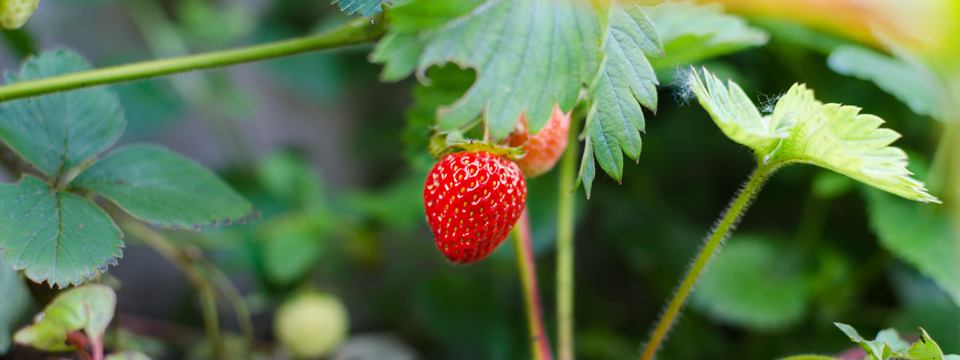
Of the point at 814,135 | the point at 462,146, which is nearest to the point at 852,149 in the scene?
the point at 814,135

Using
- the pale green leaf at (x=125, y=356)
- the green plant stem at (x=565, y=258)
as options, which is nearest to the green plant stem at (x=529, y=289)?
the green plant stem at (x=565, y=258)

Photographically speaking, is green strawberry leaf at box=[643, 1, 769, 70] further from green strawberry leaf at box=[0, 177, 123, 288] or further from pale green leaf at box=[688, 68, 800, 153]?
green strawberry leaf at box=[0, 177, 123, 288]

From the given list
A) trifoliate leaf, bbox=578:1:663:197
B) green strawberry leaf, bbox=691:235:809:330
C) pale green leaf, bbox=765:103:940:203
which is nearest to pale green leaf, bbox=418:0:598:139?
trifoliate leaf, bbox=578:1:663:197

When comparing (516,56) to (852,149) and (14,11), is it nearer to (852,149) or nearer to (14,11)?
(852,149)

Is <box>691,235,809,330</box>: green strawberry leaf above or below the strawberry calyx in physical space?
below

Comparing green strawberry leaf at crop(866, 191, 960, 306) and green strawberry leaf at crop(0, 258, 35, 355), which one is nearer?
green strawberry leaf at crop(0, 258, 35, 355)

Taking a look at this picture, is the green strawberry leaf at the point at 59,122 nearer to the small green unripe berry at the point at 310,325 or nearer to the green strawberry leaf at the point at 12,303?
the green strawberry leaf at the point at 12,303

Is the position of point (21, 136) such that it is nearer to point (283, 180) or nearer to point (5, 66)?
point (283, 180)
